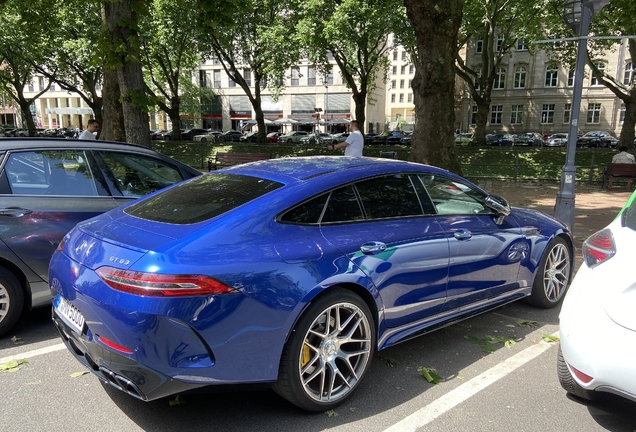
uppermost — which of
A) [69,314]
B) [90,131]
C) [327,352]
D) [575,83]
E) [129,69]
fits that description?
[129,69]

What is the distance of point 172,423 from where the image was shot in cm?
287

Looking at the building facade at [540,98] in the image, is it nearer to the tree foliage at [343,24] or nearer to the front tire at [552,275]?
the tree foliage at [343,24]

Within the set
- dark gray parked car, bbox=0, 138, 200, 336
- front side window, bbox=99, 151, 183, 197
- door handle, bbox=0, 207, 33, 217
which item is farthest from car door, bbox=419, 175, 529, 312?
door handle, bbox=0, 207, 33, 217

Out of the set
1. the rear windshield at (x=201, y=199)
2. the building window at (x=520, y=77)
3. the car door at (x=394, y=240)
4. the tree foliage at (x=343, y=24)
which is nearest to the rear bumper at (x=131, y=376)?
the rear windshield at (x=201, y=199)

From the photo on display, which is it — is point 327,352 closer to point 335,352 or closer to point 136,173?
point 335,352

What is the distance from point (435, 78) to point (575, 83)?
9.01 feet

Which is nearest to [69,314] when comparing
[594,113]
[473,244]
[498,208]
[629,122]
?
[473,244]

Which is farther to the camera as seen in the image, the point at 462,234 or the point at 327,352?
the point at 462,234

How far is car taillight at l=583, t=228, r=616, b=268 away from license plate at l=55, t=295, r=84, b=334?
10.1 feet

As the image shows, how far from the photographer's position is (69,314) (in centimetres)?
289

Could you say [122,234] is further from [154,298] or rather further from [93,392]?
[93,392]

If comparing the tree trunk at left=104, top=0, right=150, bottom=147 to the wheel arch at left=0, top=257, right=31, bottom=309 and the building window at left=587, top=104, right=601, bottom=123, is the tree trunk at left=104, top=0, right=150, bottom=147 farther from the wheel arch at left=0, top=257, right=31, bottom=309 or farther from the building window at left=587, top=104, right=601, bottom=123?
the building window at left=587, top=104, right=601, bottom=123

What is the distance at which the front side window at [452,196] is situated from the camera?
12.6 ft

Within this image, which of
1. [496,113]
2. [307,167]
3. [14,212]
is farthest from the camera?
[496,113]
